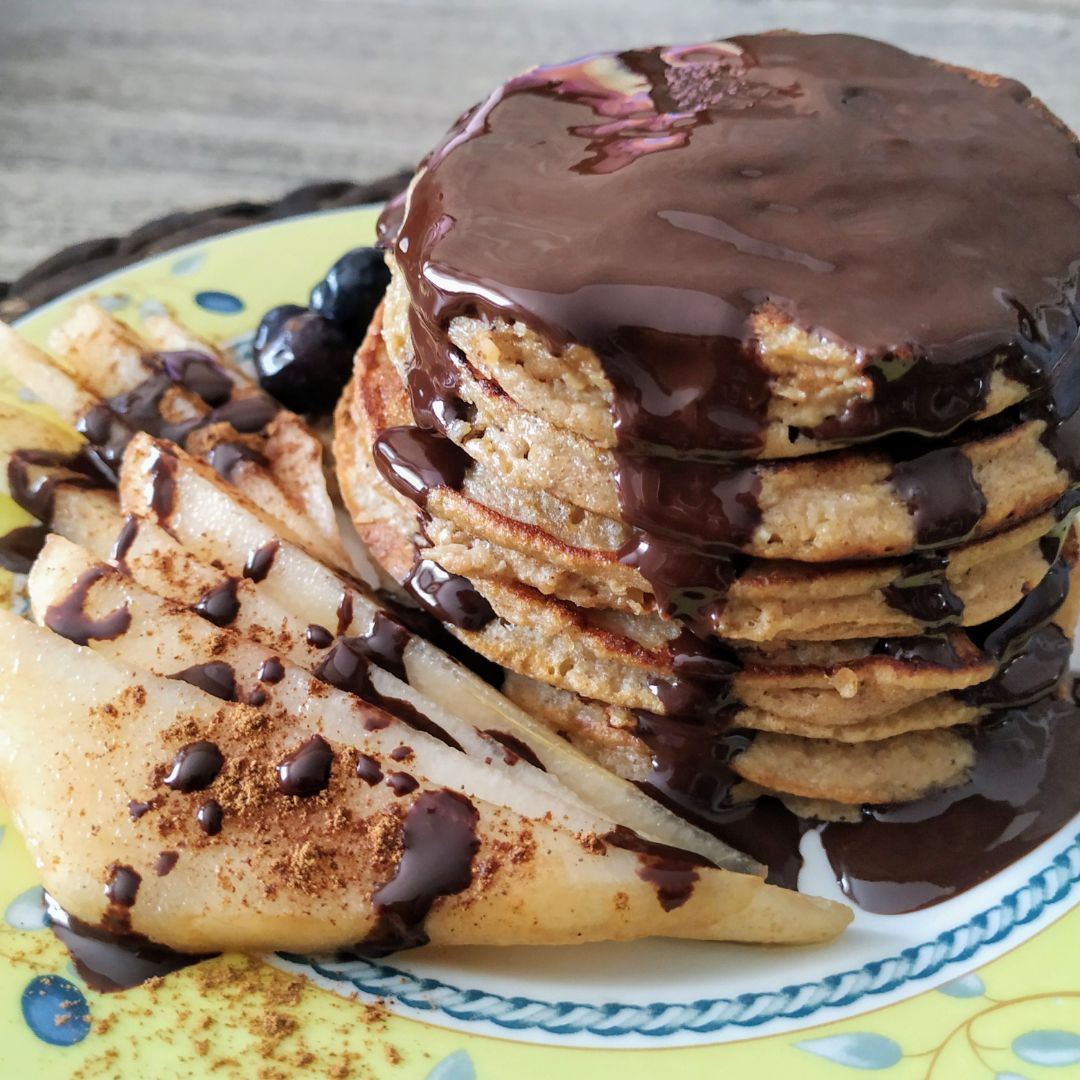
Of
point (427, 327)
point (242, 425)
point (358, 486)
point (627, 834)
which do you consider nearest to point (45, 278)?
point (242, 425)

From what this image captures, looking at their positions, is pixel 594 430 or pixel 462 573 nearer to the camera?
pixel 594 430

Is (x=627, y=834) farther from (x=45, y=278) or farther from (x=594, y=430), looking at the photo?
(x=45, y=278)

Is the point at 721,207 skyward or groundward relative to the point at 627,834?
skyward

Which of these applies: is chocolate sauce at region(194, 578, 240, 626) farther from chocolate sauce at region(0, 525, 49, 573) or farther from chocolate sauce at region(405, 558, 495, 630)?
chocolate sauce at region(0, 525, 49, 573)

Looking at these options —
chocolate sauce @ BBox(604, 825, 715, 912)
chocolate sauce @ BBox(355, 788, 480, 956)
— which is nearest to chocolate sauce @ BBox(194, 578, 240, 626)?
chocolate sauce @ BBox(355, 788, 480, 956)

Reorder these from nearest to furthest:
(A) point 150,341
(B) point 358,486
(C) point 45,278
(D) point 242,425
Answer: (B) point 358,486, (D) point 242,425, (A) point 150,341, (C) point 45,278

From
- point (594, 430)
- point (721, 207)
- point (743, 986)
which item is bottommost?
point (743, 986)

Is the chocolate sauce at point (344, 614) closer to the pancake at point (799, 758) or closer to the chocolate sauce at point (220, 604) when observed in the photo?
the chocolate sauce at point (220, 604)
